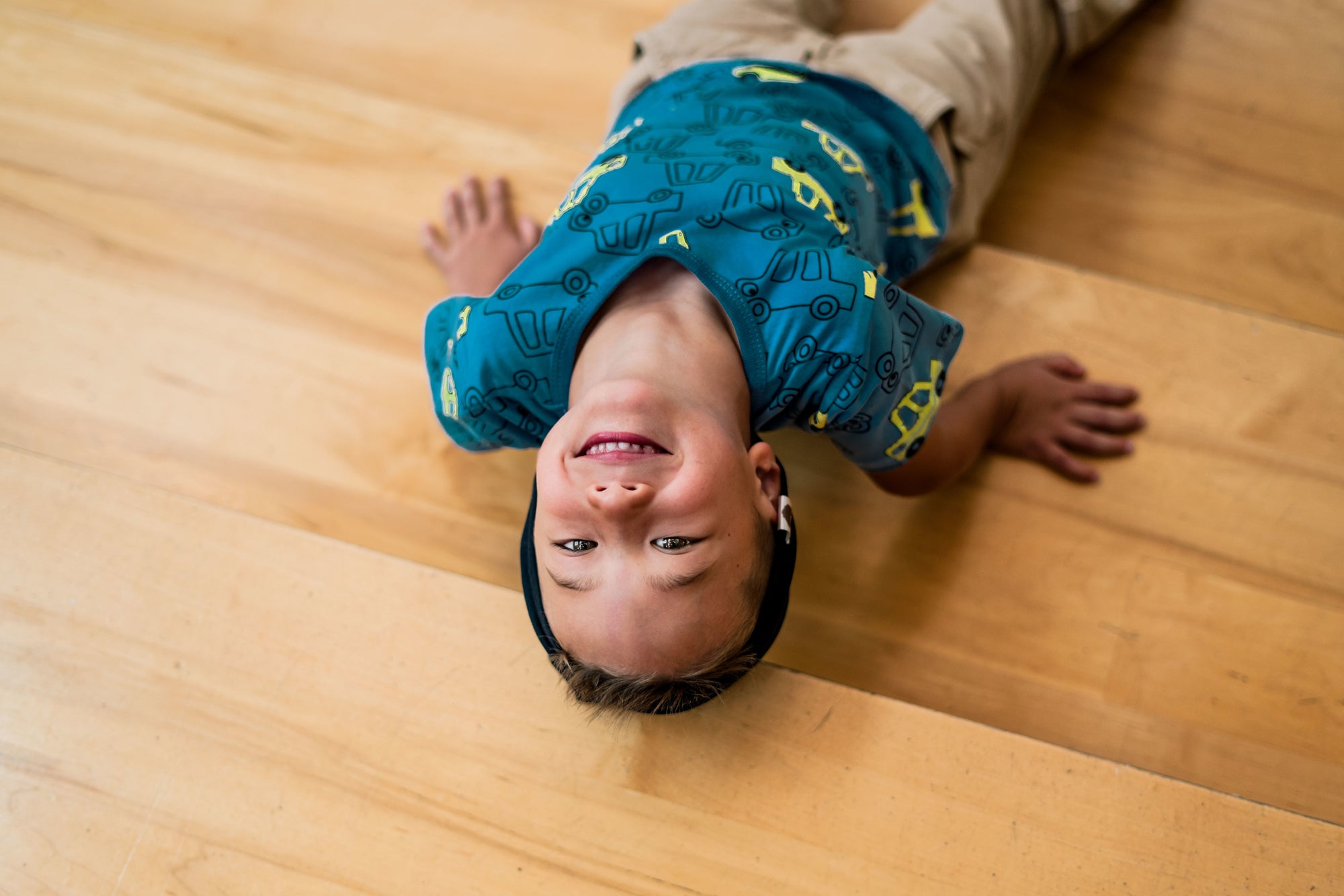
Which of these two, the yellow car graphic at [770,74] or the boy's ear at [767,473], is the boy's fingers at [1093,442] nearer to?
the boy's ear at [767,473]

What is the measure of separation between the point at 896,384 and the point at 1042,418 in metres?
0.26

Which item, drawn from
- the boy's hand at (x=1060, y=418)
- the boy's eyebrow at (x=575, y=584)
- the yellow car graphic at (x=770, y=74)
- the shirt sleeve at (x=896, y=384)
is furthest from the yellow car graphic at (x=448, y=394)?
the boy's hand at (x=1060, y=418)

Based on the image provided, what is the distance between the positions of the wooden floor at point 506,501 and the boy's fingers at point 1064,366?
0.13 feet

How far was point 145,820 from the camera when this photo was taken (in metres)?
0.83

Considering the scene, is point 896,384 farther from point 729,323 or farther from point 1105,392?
point 1105,392

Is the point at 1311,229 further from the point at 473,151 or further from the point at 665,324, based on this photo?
the point at 473,151

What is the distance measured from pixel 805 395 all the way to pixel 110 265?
0.84 meters

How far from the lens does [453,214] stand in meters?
1.08

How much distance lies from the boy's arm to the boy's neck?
24 centimetres

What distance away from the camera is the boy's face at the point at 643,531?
689mm

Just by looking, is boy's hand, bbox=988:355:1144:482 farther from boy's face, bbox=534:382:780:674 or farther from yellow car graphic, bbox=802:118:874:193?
boy's face, bbox=534:382:780:674

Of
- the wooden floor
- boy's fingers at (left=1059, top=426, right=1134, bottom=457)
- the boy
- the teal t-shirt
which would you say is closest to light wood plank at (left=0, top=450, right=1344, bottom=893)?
the wooden floor

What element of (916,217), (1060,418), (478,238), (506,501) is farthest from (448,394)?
(1060,418)

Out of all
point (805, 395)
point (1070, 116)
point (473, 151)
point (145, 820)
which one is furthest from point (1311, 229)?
point (145, 820)
